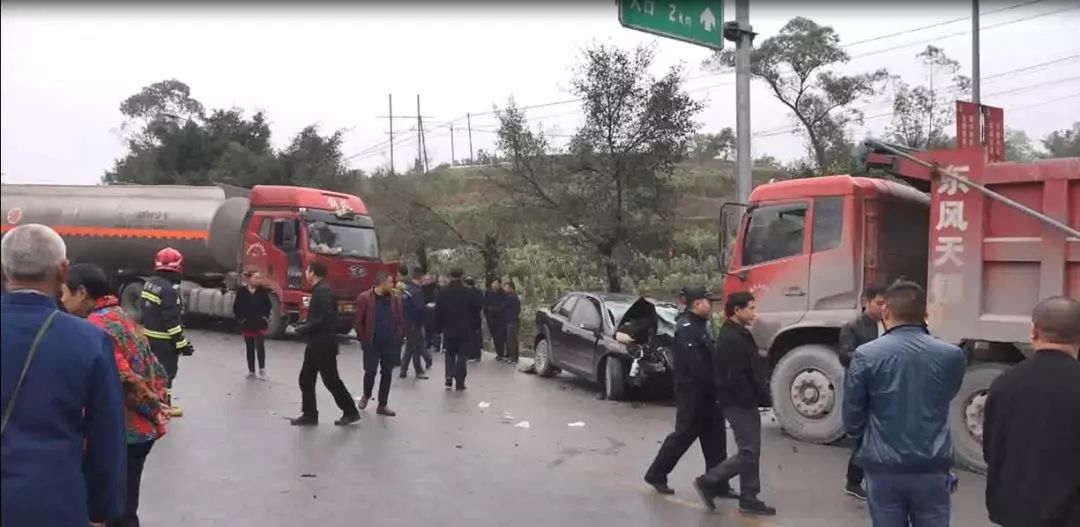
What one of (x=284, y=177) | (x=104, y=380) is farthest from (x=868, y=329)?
(x=284, y=177)

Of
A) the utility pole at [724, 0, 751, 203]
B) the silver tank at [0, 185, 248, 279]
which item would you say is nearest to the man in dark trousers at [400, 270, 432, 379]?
the utility pole at [724, 0, 751, 203]

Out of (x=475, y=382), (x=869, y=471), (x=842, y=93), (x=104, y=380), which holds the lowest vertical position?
(x=475, y=382)

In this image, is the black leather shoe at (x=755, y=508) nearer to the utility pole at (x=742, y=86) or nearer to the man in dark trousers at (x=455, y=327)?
the utility pole at (x=742, y=86)

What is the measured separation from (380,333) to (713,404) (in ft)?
14.8

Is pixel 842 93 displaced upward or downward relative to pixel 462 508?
upward

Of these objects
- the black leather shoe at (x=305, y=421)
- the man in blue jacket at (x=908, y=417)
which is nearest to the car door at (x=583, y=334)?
the black leather shoe at (x=305, y=421)

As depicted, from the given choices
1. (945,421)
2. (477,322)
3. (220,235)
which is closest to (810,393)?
(945,421)

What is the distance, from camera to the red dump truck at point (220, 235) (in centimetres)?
1759

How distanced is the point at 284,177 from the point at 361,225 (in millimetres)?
20859

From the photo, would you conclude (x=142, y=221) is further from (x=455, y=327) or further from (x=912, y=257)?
(x=912, y=257)

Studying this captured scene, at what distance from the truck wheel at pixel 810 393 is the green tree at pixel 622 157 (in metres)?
7.61

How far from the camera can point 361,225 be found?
1870cm

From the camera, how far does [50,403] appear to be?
9.42 feet

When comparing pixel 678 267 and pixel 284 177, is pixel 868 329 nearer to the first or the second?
pixel 678 267
